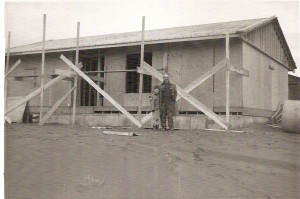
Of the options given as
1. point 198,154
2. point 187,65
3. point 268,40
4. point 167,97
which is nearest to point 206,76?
point 167,97

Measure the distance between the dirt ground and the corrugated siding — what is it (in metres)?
6.31

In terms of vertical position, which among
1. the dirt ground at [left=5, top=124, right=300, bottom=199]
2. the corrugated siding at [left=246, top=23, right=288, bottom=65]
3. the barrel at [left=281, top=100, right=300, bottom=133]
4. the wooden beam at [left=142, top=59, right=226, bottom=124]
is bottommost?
the dirt ground at [left=5, top=124, right=300, bottom=199]

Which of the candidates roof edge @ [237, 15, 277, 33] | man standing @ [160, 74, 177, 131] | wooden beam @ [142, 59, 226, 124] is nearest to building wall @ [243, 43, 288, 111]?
roof edge @ [237, 15, 277, 33]

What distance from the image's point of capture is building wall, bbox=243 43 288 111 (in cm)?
1131

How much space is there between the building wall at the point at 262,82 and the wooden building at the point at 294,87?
4.02m

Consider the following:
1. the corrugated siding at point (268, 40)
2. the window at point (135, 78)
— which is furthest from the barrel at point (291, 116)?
the window at point (135, 78)

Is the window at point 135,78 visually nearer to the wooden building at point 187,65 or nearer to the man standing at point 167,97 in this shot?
the wooden building at point 187,65

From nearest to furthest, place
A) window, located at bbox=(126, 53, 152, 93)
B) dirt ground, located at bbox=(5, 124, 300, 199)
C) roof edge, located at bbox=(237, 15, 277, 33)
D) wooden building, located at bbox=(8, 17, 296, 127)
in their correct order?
1. dirt ground, located at bbox=(5, 124, 300, 199)
2. roof edge, located at bbox=(237, 15, 277, 33)
3. wooden building, located at bbox=(8, 17, 296, 127)
4. window, located at bbox=(126, 53, 152, 93)

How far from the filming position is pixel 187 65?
11.5 m

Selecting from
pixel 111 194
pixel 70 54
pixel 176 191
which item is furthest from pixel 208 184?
pixel 70 54

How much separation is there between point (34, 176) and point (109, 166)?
0.97 m

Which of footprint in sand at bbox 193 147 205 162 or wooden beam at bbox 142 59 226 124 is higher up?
wooden beam at bbox 142 59 226 124

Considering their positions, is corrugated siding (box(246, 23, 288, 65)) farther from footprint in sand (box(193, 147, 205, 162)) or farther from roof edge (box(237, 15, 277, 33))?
footprint in sand (box(193, 147, 205, 162))

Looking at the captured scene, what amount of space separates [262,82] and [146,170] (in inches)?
367
